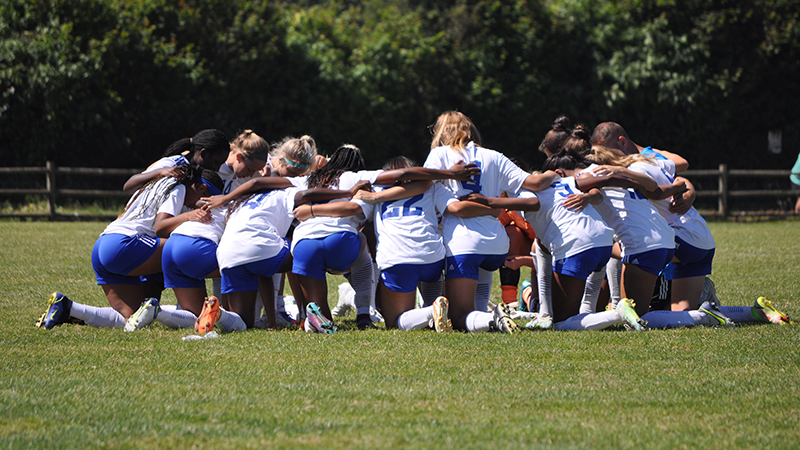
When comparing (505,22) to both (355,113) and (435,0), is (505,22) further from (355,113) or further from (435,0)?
(355,113)

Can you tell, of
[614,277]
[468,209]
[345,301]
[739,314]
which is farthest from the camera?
[345,301]

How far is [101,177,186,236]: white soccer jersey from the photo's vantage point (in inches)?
233

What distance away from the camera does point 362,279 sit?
20.5 ft

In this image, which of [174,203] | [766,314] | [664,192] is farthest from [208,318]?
[766,314]

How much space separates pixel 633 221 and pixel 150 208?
12.6 ft

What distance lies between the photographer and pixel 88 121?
17500 mm

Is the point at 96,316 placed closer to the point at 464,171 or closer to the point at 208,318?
the point at 208,318

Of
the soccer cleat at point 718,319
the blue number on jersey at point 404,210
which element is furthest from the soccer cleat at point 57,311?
the soccer cleat at point 718,319

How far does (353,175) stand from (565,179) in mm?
1734

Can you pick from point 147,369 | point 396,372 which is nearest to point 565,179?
point 396,372

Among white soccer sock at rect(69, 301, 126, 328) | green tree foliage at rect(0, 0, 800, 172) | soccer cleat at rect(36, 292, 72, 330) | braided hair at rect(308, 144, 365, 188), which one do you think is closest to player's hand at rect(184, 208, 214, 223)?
braided hair at rect(308, 144, 365, 188)

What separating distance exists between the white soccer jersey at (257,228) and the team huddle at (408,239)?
11 millimetres

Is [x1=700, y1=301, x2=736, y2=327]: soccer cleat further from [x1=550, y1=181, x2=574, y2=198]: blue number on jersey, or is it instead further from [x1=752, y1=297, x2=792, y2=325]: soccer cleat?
[x1=550, y1=181, x2=574, y2=198]: blue number on jersey

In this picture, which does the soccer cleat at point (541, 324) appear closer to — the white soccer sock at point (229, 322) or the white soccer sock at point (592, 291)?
the white soccer sock at point (592, 291)
